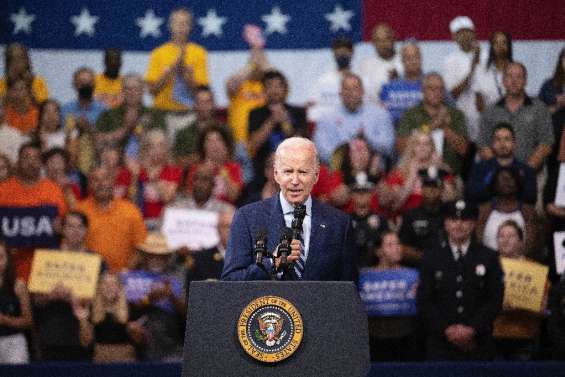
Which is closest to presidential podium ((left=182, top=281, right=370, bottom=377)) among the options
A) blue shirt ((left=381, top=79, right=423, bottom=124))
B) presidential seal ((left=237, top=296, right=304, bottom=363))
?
presidential seal ((left=237, top=296, right=304, bottom=363))

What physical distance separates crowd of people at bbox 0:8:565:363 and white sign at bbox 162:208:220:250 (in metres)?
0.09

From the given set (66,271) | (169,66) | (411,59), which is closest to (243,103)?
(169,66)

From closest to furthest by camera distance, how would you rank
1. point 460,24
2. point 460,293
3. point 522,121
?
point 460,293 < point 522,121 < point 460,24

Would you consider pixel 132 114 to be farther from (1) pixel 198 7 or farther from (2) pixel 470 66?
(2) pixel 470 66

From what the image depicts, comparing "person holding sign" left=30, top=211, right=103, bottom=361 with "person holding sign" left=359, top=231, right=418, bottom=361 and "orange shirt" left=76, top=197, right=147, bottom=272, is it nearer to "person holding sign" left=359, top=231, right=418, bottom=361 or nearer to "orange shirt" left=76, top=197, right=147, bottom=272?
"orange shirt" left=76, top=197, right=147, bottom=272

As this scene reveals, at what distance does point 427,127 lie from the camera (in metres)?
8.55

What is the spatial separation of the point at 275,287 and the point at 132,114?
5764 mm

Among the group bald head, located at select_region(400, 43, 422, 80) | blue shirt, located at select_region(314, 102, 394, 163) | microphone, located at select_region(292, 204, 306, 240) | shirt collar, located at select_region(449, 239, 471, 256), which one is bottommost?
shirt collar, located at select_region(449, 239, 471, 256)

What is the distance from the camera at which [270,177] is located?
8164 mm

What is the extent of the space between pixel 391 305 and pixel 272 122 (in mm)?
1951

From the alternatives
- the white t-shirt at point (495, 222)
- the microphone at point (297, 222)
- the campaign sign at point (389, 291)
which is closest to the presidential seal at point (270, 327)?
the microphone at point (297, 222)

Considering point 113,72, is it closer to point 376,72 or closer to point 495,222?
point 376,72

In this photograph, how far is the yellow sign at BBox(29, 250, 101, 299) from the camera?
7.74 meters

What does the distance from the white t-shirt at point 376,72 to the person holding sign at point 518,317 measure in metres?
1.98
